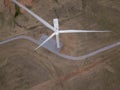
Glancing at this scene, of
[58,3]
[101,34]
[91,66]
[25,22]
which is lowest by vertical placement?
[91,66]

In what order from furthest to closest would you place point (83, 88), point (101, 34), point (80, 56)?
point (101, 34)
point (80, 56)
point (83, 88)

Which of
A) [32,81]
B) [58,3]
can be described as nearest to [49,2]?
[58,3]

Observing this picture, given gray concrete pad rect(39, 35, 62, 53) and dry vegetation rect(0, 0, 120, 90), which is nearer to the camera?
dry vegetation rect(0, 0, 120, 90)

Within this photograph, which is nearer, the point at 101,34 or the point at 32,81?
the point at 32,81

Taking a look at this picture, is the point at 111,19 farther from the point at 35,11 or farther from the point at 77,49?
the point at 35,11

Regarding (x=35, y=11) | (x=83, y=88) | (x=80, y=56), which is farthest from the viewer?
(x=35, y=11)

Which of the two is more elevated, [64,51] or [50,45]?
[50,45]

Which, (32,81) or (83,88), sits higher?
(32,81)

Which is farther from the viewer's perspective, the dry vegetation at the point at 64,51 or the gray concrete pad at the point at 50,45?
the gray concrete pad at the point at 50,45
